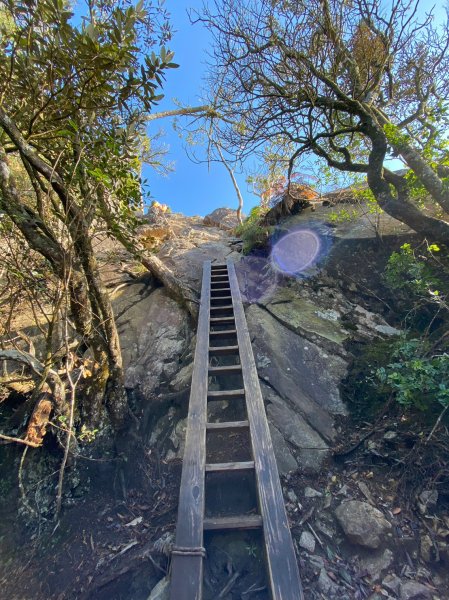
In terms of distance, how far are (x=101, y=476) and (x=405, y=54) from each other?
7.94 metres

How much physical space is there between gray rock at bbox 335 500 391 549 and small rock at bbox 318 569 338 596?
317 millimetres

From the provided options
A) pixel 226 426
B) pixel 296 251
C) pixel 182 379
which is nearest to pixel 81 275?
pixel 182 379

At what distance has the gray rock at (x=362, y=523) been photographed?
6.80 ft

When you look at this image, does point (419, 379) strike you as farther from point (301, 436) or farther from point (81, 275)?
point (81, 275)

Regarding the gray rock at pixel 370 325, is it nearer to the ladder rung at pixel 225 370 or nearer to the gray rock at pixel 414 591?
the ladder rung at pixel 225 370

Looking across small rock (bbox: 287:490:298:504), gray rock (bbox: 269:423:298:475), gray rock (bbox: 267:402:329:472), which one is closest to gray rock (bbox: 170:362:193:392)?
gray rock (bbox: 267:402:329:472)

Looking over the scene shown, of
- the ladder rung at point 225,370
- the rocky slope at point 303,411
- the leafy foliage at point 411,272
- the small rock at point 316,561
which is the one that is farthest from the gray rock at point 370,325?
the small rock at point 316,561

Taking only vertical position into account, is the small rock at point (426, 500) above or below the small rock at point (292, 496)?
above

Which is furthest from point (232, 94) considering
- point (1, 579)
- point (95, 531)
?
point (1, 579)

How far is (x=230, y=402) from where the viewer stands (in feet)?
11.1

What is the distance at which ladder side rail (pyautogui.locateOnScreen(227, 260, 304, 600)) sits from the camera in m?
1.53

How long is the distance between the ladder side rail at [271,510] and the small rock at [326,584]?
55 centimetres

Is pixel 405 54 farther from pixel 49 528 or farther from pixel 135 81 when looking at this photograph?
pixel 49 528

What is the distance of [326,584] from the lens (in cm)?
191
